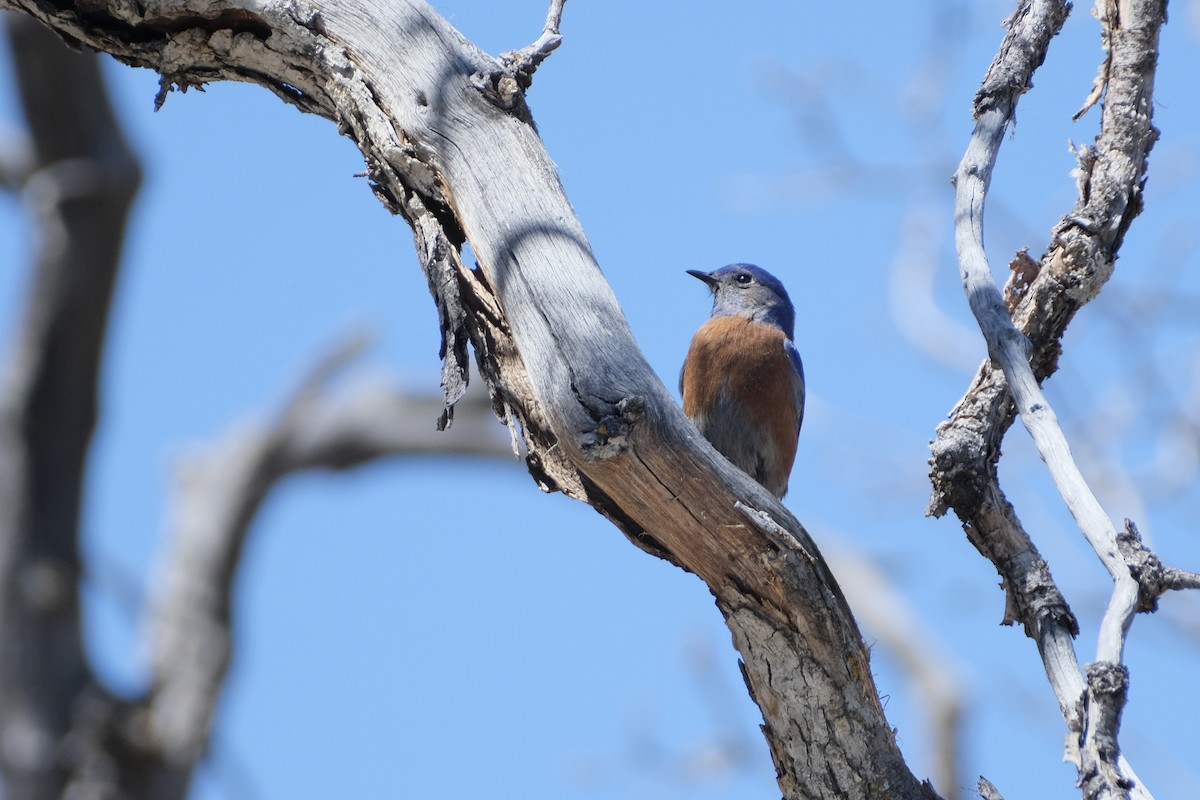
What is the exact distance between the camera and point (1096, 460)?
6.64 meters

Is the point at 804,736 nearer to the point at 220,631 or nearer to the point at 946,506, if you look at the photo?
the point at 946,506

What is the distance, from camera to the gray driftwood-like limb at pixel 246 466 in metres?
9.05

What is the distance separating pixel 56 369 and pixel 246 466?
1.89 m

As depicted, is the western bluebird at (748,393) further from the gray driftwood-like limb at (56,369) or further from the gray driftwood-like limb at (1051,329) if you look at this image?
→ the gray driftwood-like limb at (56,369)

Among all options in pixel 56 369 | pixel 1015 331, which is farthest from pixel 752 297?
pixel 56 369

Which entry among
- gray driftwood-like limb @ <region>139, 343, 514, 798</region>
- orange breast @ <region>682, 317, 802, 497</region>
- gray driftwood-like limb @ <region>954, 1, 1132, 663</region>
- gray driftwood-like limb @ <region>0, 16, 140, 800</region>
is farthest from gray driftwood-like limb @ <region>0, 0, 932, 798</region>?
gray driftwood-like limb @ <region>139, 343, 514, 798</region>

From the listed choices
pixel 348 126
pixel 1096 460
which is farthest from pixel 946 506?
pixel 1096 460

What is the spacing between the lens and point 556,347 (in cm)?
275

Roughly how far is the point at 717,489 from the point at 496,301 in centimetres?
69

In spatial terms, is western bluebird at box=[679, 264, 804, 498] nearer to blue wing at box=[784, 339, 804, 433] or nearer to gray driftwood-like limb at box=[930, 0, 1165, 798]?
blue wing at box=[784, 339, 804, 433]

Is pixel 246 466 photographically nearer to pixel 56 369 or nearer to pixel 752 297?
pixel 56 369

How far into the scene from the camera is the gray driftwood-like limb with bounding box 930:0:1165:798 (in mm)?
2488

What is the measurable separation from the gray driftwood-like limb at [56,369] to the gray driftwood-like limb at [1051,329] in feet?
21.8

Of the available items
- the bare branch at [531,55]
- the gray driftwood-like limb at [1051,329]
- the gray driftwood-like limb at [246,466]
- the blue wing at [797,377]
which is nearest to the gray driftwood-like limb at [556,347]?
the bare branch at [531,55]
